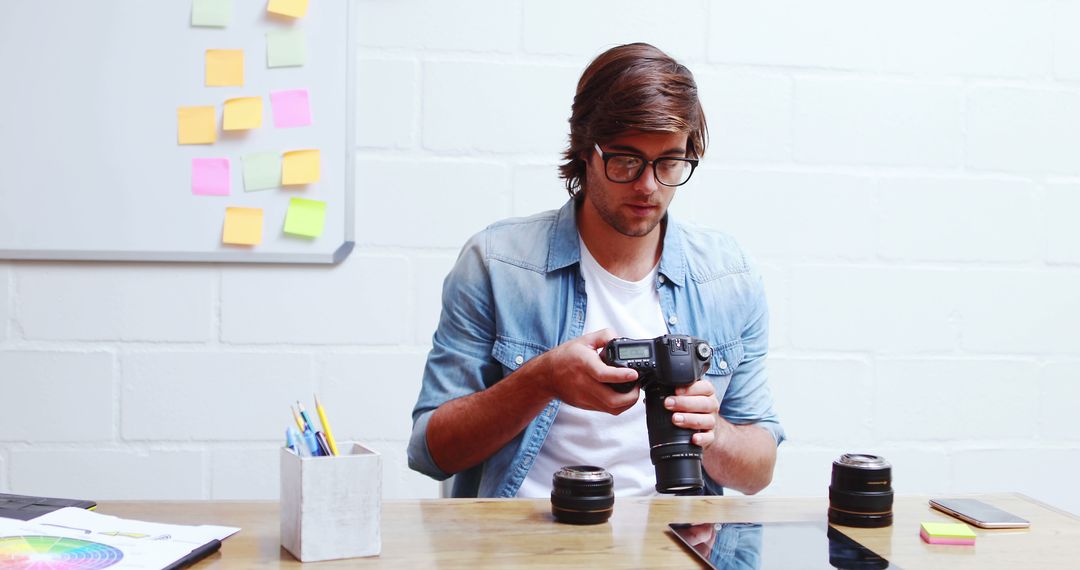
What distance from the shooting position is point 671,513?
3.74 feet

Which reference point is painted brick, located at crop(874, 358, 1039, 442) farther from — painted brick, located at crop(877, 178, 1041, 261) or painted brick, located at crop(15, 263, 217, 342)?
painted brick, located at crop(15, 263, 217, 342)

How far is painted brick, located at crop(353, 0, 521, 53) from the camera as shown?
1.94m

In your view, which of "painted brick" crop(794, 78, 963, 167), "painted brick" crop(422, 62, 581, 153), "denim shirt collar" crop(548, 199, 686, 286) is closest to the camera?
A: "denim shirt collar" crop(548, 199, 686, 286)

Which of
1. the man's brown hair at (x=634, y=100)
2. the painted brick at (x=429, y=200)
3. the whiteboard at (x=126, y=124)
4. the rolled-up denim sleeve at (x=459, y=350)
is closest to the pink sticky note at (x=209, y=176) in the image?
the whiteboard at (x=126, y=124)

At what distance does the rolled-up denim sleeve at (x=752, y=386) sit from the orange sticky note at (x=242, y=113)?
0.96 meters

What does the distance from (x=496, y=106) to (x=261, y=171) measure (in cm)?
46

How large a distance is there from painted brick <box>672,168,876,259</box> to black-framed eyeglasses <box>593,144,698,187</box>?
0.59 metres

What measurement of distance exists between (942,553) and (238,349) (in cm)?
136

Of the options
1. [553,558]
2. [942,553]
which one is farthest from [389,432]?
[942,553]

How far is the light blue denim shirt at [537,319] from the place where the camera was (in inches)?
57.3

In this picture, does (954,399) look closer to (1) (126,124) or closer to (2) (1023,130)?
(2) (1023,130)

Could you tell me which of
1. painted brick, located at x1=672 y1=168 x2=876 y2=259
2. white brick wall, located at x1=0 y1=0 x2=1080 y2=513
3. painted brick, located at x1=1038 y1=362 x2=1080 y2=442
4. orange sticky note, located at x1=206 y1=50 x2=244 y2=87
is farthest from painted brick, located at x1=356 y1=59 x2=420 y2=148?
painted brick, located at x1=1038 y1=362 x2=1080 y2=442

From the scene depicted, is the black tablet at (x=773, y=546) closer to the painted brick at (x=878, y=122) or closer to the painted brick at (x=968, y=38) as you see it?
the painted brick at (x=878, y=122)

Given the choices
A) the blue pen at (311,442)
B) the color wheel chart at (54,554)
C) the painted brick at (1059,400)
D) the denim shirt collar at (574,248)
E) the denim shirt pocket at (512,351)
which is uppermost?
the denim shirt collar at (574,248)
